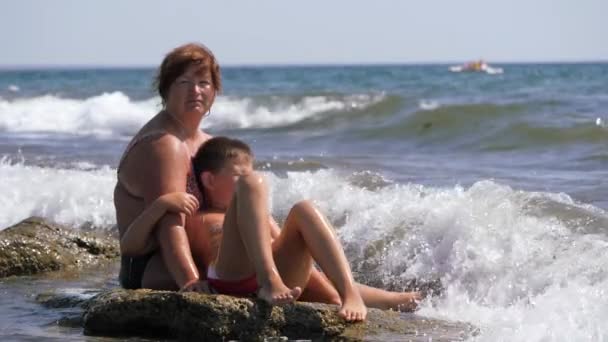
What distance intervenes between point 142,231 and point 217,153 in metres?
0.50

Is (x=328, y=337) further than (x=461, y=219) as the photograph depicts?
No

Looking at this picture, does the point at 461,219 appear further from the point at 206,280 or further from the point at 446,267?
the point at 206,280

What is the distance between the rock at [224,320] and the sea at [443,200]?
15 centimetres

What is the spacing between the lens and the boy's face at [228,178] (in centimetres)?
525

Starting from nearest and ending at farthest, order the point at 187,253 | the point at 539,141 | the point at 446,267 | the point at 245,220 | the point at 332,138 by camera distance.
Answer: the point at 245,220 → the point at 187,253 → the point at 446,267 → the point at 539,141 → the point at 332,138

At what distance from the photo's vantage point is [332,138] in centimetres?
1700

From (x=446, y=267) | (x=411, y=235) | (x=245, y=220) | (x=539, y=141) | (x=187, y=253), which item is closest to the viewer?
(x=245, y=220)

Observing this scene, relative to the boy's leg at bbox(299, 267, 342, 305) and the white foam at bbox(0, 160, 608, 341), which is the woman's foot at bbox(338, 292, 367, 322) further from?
the white foam at bbox(0, 160, 608, 341)

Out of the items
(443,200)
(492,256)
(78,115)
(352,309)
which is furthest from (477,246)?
(78,115)

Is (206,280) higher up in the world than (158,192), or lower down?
lower down

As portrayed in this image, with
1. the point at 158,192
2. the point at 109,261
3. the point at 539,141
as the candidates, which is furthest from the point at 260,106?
the point at 158,192

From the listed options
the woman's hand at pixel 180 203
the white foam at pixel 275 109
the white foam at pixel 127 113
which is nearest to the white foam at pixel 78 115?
the white foam at pixel 127 113

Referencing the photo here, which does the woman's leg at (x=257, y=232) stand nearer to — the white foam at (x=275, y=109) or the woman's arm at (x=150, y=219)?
the woman's arm at (x=150, y=219)

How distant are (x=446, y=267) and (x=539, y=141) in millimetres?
7357
